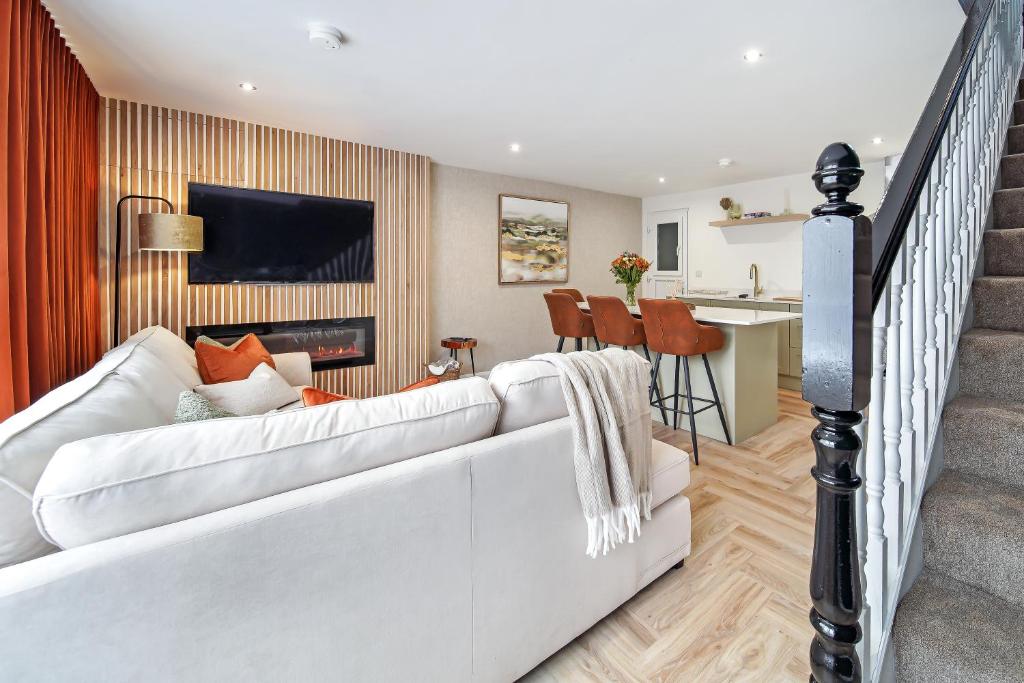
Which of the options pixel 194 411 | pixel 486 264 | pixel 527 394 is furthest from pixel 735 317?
pixel 194 411

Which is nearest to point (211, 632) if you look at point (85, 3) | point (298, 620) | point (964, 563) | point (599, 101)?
point (298, 620)

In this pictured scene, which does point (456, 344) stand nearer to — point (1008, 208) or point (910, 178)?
point (1008, 208)

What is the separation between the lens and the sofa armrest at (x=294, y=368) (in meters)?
3.31

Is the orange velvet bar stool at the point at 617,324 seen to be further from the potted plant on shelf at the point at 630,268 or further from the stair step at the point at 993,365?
the stair step at the point at 993,365

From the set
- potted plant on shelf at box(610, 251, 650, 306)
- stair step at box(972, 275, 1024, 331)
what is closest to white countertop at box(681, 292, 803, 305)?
potted plant on shelf at box(610, 251, 650, 306)

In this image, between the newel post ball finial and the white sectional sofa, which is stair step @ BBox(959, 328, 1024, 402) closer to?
the newel post ball finial

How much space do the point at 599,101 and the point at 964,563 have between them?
3128mm

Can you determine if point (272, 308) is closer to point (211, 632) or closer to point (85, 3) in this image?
point (85, 3)

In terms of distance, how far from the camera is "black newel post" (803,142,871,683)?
691 mm

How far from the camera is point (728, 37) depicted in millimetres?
2422

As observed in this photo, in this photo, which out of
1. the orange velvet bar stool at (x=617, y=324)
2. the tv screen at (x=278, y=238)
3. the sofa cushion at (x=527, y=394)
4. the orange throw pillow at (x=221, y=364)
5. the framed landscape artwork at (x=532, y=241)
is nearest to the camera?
the sofa cushion at (x=527, y=394)

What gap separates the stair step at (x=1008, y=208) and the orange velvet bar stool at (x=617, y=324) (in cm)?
190

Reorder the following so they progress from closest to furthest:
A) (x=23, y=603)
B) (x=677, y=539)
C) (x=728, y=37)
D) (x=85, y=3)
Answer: (x=23, y=603) < (x=677, y=539) < (x=85, y=3) < (x=728, y=37)

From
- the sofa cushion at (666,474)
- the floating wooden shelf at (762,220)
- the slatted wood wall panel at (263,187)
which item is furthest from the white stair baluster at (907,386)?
the floating wooden shelf at (762,220)
